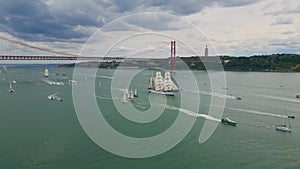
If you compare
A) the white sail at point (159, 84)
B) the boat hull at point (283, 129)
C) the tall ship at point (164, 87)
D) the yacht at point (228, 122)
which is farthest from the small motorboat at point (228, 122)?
the white sail at point (159, 84)

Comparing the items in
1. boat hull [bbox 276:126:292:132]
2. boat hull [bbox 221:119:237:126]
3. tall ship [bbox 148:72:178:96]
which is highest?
tall ship [bbox 148:72:178:96]

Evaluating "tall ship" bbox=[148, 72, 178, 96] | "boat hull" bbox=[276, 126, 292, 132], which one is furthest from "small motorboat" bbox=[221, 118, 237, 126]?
"tall ship" bbox=[148, 72, 178, 96]

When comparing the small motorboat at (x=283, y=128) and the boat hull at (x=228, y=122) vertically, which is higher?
the boat hull at (x=228, y=122)

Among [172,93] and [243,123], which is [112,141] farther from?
[172,93]

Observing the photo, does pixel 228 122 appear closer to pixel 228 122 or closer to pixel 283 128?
pixel 228 122

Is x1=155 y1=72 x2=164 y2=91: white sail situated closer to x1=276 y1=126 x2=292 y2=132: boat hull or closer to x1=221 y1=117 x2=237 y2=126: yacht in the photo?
x1=221 y1=117 x2=237 y2=126: yacht

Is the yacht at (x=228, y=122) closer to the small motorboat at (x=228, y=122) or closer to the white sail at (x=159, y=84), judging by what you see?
the small motorboat at (x=228, y=122)

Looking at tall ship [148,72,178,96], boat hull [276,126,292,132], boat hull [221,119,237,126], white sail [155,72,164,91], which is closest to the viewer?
boat hull [276,126,292,132]

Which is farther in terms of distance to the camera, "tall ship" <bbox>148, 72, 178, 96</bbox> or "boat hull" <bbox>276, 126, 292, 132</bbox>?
"tall ship" <bbox>148, 72, 178, 96</bbox>

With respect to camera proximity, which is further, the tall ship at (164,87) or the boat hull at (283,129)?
the tall ship at (164,87)

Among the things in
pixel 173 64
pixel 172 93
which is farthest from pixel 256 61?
pixel 172 93

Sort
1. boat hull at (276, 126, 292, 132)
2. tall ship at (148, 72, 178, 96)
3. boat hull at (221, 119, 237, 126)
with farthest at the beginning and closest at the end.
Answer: tall ship at (148, 72, 178, 96)
boat hull at (221, 119, 237, 126)
boat hull at (276, 126, 292, 132)
